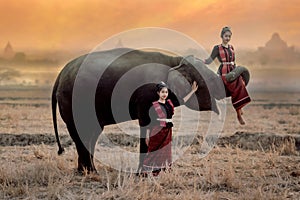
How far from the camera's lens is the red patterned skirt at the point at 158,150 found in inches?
316

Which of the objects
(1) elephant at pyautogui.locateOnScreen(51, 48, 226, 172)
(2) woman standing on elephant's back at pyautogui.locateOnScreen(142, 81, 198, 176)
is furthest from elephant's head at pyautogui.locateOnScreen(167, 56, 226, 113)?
(2) woman standing on elephant's back at pyautogui.locateOnScreen(142, 81, 198, 176)

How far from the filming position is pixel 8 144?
1373 centimetres

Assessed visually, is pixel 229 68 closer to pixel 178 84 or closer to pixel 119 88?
pixel 178 84

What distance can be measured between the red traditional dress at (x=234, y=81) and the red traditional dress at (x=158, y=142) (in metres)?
0.92

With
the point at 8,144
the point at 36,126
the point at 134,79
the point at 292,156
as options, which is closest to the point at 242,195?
the point at 134,79

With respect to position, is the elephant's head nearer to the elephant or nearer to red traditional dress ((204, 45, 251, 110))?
the elephant

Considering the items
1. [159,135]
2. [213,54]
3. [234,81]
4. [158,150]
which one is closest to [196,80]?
[213,54]

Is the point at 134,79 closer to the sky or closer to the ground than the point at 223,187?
closer to the sky

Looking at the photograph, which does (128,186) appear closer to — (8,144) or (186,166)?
(186,166)

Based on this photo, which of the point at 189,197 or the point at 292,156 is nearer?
the point at 189,197

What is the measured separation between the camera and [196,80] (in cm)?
820

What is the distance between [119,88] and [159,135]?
1122 mm

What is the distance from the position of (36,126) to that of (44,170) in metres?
9.19

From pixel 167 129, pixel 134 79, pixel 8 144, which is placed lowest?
pixel 8 144
